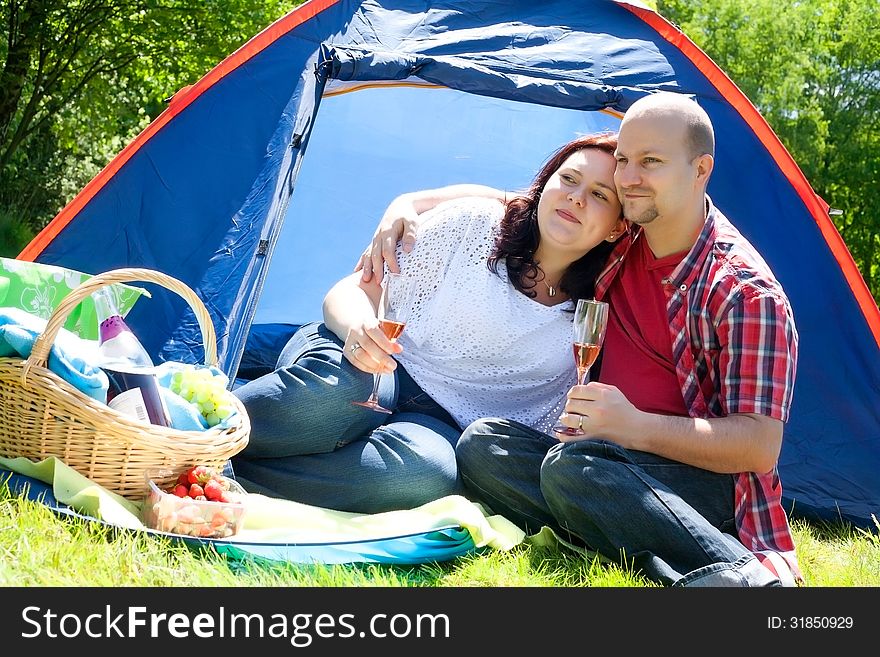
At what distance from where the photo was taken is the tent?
2.87 metres

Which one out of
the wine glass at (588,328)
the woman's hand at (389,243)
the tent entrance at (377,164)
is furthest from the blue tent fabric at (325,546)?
the tent entrance at (377,164)

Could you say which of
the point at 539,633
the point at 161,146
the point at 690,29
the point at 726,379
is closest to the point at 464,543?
the point at 539,633

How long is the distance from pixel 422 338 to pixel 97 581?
110 cm

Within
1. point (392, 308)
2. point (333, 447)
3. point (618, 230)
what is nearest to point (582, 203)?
point (618, 230)

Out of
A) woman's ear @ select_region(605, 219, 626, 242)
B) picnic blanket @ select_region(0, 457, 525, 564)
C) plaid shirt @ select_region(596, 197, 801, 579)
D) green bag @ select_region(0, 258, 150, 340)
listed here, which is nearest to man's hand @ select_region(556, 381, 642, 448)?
plaid shirt @ select_region(596, 197, 801, 579)

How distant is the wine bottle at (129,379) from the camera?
6.95ft

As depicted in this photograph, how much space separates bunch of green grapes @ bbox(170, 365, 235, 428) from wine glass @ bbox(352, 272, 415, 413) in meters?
0.31

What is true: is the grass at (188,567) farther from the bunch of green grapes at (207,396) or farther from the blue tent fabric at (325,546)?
the bunch of green grapes at (207,396)

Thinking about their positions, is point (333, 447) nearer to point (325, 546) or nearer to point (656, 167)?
point (325, 546)

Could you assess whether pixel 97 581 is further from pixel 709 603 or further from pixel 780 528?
pixel 780 528

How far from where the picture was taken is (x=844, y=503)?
2904 millimetres

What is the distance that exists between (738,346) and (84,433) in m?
1.33

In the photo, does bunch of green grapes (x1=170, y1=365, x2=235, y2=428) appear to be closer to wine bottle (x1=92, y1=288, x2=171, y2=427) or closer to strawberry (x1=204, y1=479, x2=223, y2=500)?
wine bottle (x1=92, y1=288, x2=171, y2=427)

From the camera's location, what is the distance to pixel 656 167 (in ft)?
7.20
